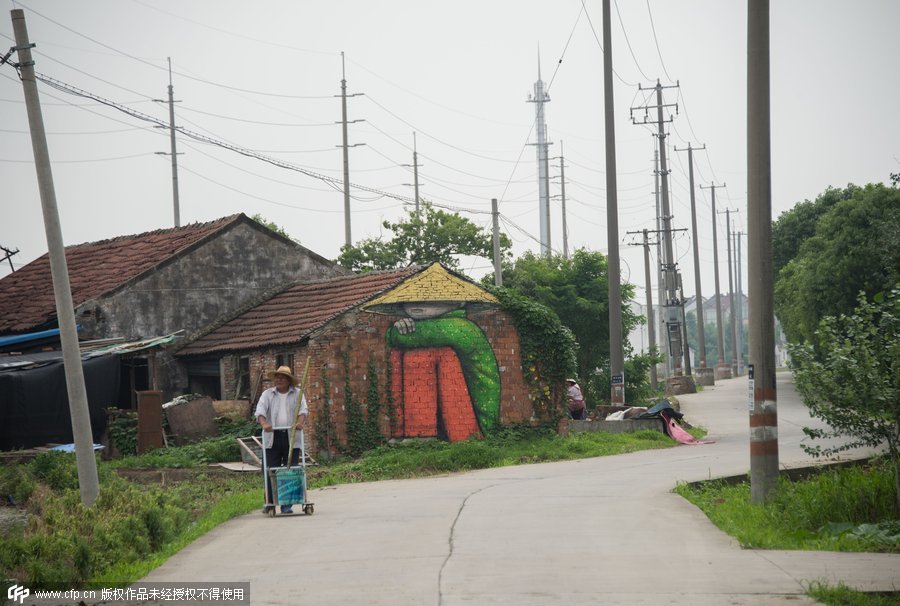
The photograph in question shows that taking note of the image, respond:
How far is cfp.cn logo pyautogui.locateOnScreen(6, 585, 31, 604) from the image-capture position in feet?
32.3

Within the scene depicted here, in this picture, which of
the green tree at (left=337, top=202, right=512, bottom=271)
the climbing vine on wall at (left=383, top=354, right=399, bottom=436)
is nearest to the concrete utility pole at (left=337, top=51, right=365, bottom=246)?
the green tree at (left=337, top=202, right=512, bottom=271)

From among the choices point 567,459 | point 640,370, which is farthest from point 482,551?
point 640,370

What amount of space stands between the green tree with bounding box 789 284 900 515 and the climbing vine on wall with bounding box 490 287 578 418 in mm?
12213

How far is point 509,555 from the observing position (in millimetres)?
10453

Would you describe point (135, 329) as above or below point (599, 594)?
above

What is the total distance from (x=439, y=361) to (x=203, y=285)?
8146 mm

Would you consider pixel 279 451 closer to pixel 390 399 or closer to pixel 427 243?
pixel 390 399

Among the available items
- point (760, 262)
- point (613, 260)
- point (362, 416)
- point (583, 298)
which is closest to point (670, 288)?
point (583, 298)

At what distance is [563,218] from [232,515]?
62.2m

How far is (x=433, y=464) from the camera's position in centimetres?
2122

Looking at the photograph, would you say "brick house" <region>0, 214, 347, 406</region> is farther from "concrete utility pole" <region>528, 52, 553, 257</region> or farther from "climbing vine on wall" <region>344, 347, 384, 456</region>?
"concrete utility pole" <region>528, 52, 553, 257</region>

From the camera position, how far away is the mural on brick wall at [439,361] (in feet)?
79.5

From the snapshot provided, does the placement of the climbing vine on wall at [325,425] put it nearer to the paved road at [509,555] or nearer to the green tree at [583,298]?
the paved road at [509,555]

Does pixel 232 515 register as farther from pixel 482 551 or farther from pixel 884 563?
pixel 884 563
